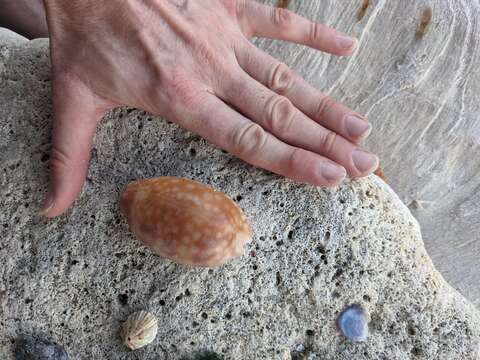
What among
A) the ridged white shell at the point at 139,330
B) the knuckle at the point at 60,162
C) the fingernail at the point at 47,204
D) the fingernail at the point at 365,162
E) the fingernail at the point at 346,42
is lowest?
the ridged white shell at the point at 139,330

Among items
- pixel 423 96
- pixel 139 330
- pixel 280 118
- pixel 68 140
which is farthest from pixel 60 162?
pixel 423 96

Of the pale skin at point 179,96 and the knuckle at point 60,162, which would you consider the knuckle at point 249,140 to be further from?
the knuckle at point 60,162

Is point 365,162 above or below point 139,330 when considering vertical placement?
above

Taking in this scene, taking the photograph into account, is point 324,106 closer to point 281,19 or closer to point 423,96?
point 281,19

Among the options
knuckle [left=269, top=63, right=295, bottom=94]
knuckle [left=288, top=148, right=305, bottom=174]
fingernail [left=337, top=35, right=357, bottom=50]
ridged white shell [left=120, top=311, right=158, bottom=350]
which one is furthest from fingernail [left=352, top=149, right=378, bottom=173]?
ridged white shell [left=120, top=311, right=158, bottom=350]

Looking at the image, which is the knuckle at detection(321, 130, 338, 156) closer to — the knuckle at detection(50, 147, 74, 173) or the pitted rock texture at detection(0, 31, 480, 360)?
the pitted rock texture at detection(0, 31, 480, 360)

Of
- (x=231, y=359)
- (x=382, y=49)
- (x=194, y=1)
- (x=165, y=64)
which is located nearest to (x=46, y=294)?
(x=231, y=359)

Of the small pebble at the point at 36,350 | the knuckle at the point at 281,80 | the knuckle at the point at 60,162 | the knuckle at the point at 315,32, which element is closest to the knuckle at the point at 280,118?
the knuckle at the point at 281,80
